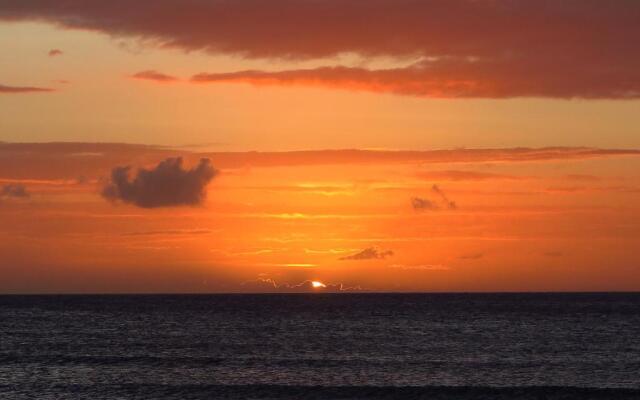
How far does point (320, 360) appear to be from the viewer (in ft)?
291

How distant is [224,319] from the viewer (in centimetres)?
16988

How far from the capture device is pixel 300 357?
92.4 metres

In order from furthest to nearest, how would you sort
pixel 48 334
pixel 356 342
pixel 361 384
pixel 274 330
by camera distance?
pixel 274 330 → pixel 48 334 → pixel 356 342 → pixel 361 384

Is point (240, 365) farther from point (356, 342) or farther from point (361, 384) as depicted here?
point (356, 342)

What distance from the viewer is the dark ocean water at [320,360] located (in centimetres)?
6894

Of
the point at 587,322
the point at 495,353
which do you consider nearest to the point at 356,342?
the point at 495,353

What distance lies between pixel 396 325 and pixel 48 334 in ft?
176

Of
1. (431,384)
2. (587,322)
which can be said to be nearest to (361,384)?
(431,384)

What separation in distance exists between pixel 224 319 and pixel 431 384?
334 ft

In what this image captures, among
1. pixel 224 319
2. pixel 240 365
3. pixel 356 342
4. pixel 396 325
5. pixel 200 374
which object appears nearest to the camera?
pixel 200 374

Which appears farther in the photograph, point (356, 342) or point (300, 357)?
point (356, 342)

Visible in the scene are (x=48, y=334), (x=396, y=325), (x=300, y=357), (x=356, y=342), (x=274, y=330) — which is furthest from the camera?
(x=396, y=325)

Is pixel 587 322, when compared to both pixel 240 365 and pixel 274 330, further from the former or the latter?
pixel 240 365

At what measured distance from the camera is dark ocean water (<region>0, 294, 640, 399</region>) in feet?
226
